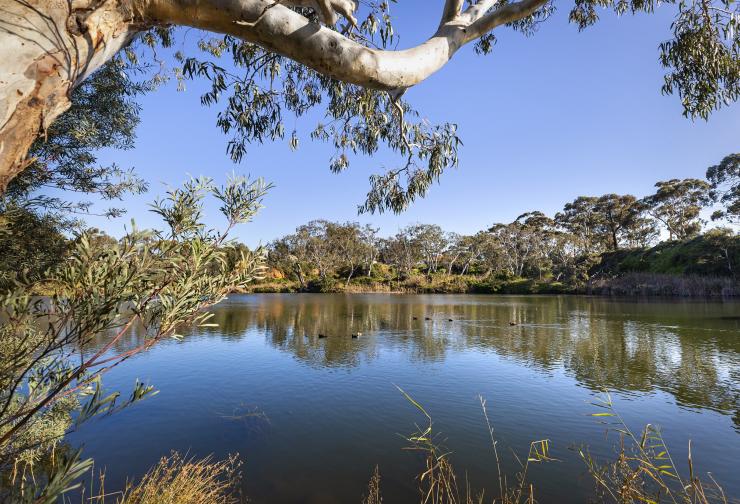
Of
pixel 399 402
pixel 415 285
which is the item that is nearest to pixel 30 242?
pixel 399 402

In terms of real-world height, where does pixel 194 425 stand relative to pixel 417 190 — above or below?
below

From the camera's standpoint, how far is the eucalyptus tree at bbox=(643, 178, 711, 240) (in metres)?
42.1

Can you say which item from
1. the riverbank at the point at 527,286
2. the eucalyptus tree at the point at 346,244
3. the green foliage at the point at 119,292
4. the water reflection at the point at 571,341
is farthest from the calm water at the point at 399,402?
the eucalyptus tree at the point at 346,244

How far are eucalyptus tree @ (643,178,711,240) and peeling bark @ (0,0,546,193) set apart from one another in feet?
167

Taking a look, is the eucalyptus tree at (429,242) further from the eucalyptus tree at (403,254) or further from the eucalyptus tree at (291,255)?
the eucalyptus tree at (291,255)

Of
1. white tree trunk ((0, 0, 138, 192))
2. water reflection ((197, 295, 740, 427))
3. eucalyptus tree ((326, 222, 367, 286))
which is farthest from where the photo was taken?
eucalyptus tree ((326, 222, 367, 286))

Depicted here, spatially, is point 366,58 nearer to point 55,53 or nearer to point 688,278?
point 55,53

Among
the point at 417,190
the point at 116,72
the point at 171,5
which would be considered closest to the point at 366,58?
the point at 171,5

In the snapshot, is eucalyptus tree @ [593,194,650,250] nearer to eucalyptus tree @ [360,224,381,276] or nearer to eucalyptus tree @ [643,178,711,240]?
eucalyptus tree @ [643,178,711,240]

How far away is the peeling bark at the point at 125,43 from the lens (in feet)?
4.50

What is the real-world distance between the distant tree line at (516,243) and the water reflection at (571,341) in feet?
76.5

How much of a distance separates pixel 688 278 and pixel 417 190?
126 ft

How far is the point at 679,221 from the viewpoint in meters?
44.2

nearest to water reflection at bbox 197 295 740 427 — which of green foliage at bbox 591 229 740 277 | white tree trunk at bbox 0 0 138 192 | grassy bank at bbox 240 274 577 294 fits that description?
white tree trunk at bbox 0 0 138 192
